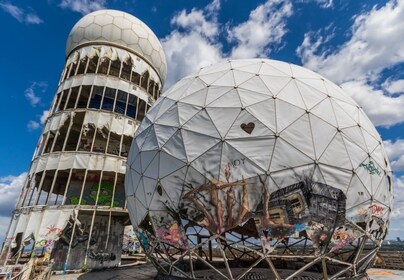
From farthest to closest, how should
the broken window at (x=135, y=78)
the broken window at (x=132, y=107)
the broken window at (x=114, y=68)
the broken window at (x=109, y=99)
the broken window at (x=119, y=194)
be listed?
the broken window at (x=135, y=78)
the broken window at (x=114, y=68)
the broken window at (x=132, y=107)
the broken window at (x=109, y=99)
the broken window at (x=119, y=194)

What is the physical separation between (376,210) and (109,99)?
22.1 metres

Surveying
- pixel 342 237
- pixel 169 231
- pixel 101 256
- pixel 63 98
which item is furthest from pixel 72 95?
pixel 342 237

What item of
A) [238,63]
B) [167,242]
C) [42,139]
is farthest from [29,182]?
[238,63]

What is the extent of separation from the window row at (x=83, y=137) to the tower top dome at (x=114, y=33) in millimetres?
8420

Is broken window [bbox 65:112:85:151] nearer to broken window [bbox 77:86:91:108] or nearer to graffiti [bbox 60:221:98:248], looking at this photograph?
broken window [bbox 77:86:91:108]

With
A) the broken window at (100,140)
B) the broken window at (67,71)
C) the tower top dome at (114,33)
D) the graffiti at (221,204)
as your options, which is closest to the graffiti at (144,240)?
the graffiti at (221,204)

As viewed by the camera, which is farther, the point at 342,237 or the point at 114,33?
the point at 114,33

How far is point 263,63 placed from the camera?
11445mm

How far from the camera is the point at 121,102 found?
23.0m

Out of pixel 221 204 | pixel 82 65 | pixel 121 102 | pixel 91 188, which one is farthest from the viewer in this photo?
pixel 82 65

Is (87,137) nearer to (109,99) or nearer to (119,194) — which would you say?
(109,99)

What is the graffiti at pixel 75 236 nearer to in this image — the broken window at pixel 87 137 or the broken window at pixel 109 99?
the broken window at pixel 87 137

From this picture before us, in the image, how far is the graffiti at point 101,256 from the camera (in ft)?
55.6

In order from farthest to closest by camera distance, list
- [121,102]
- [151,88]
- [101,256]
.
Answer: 1. [151,88]
2. [121,102]
3. [101,256]
